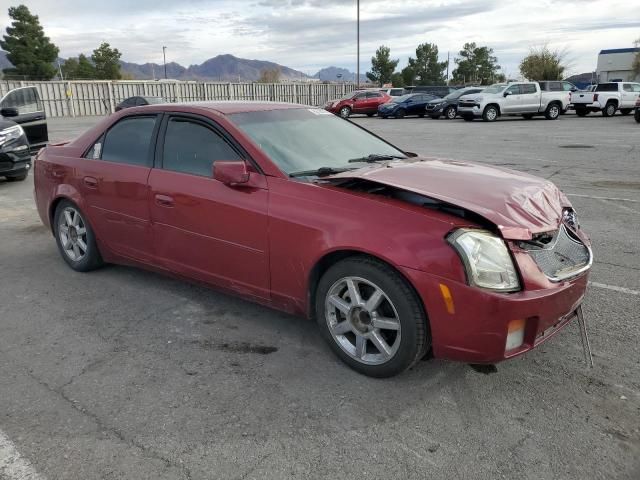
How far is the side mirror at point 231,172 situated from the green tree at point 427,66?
83.2 metres

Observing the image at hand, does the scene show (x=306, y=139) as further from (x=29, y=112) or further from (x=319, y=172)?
(x=29, y=112)

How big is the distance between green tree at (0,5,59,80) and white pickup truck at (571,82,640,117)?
167ft

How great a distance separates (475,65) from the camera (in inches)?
3344

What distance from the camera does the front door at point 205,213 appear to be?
11.4ft

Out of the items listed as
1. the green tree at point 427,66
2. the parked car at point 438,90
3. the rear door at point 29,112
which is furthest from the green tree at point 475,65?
the rear door at point 29,112

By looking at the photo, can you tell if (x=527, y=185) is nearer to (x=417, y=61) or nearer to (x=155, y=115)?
(x=155, y=115)

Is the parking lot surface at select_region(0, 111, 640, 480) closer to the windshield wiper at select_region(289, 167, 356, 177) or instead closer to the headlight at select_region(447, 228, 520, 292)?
the headlight at select_region(447, 228, 520, 292)

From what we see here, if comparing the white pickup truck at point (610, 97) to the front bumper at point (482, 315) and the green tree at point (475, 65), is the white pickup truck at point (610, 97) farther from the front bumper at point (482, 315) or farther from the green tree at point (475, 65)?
the green tree at point (475, 65)

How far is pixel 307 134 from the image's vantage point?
398 cm

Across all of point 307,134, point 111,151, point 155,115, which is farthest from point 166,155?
point 307,134

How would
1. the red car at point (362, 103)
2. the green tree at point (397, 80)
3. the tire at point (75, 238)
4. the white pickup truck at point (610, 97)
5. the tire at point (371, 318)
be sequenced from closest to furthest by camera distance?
the tire at point (371, 318), the tire at point (75, 238), the white pickup truck at point (610, 97), the red car at point (362, 103), the green tree at point (397, 80)

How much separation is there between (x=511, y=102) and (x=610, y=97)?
5.87 metres

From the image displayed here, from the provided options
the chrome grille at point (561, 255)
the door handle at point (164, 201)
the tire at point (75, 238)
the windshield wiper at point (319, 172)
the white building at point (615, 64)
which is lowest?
the tire at point (75, 238)

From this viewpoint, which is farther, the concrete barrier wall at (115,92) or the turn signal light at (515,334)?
the concrete barrier wall at (115,92)
